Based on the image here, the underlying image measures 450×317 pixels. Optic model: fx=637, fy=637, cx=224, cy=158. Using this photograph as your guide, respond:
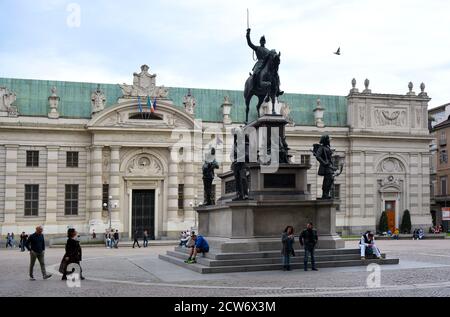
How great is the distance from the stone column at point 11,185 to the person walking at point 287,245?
39223 mm

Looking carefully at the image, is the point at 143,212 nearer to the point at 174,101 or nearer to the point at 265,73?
the point at 174,101

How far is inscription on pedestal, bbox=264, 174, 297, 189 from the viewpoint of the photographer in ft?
81.5

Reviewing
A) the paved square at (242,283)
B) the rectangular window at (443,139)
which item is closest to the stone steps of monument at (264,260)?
the paved square at (242,283)

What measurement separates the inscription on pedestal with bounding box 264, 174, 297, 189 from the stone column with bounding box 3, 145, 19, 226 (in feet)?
122

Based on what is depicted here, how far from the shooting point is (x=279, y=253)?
23.4m

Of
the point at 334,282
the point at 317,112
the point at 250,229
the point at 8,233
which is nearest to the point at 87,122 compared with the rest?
the point at 8,233

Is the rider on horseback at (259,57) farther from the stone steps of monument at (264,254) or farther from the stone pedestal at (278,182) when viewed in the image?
the stone steps of monument at (264,254)

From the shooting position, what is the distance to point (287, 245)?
22.0 m

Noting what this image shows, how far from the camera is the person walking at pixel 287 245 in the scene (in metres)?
21.8

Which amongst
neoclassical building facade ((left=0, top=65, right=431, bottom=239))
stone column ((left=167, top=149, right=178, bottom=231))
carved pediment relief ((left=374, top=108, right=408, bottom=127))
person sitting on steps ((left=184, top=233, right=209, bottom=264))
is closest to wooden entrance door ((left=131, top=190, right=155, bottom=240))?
neoclassical building facade ((left=0, top=65, right=431, bottom=239))

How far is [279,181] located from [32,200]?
3743 cm

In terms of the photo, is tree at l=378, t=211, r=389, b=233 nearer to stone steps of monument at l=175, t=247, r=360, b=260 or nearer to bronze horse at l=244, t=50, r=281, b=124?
bronze horse at l=244, t=50, r=281, b=124

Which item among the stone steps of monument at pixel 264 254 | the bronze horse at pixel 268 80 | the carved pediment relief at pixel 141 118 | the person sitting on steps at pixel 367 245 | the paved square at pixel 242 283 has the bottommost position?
the paved square at pixel 242 283

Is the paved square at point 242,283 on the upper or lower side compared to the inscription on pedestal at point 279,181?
lower
